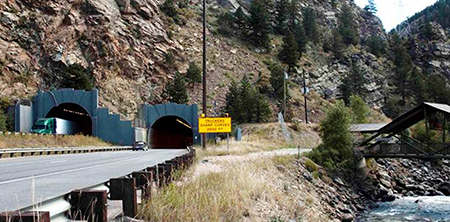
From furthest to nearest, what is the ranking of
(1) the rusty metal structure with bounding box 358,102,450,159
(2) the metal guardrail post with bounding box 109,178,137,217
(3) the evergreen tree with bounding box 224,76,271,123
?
(3) the evergreen tree with bounding box 224,76,271,123, (1) the rusty metal structure with bounding box 358,102,450,159, (2) the metal guardrail post with bounding box 109,178,137,217

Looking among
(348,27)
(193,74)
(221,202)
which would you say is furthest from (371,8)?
(221,202)

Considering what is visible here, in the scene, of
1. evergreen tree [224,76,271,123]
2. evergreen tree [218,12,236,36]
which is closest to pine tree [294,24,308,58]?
evergreen tree [218,12,236,36]

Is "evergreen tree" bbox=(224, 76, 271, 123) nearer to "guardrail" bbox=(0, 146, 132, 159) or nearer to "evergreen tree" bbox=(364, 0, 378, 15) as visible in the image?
"guardrail" bbox=(0, 146, 132, 159)

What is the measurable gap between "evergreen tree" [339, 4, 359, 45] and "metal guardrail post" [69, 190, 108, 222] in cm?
9946

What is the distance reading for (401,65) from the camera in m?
89.9

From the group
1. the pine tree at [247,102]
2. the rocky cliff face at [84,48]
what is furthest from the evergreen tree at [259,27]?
the pine tree at [247,102]

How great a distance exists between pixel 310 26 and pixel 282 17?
22.0 ft

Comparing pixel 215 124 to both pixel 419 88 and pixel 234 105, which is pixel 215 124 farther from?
pixel 419 88

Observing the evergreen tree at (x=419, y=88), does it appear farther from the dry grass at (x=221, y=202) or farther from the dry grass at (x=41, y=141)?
the dry grass at (x=221, y=202)

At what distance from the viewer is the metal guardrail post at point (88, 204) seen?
424 centimetres

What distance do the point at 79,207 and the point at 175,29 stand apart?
7202cm

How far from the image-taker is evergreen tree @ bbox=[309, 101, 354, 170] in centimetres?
2970

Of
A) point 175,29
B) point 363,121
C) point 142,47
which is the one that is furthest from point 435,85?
point 142,47

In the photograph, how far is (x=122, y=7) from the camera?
220ft
